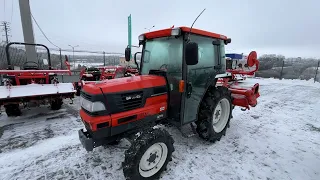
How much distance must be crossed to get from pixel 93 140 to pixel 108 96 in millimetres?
638

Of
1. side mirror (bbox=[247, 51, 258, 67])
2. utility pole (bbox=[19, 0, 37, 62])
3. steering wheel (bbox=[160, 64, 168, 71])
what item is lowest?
steering wheel (bbox=[160, 64, 168, 71])

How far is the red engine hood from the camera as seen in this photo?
89.7 inches

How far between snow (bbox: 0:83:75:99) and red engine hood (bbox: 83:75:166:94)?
2.89 m

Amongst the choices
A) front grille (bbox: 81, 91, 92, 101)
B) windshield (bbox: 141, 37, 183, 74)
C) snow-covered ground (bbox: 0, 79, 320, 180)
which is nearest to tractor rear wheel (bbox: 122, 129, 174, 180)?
snow-covered ground (bbox: 0, 79, 320, 180)

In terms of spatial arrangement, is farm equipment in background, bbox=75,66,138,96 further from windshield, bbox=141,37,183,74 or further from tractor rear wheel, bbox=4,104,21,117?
windshield, bbox=141,37,183,74

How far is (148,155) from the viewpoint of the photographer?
2.45 meters

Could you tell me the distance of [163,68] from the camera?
120 inches

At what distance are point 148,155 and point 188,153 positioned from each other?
3.44 feet

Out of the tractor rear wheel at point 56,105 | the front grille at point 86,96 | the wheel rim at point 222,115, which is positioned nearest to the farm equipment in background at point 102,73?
the tractor rear wheel at point 56,105

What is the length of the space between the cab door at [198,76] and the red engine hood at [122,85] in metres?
0.46

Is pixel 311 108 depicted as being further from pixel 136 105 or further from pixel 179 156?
pixel 136 105

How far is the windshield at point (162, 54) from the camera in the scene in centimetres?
288

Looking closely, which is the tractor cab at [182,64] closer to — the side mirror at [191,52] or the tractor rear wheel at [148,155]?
the side mirror at [191,52]

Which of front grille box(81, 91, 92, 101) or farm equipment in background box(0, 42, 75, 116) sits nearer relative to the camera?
front grille box(81, 91, 92, 101)
